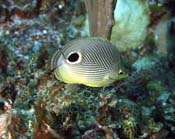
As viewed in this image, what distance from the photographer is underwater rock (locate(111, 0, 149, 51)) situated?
4.99 m

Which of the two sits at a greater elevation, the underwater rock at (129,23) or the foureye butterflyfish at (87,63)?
the underwater rock at (129,23)

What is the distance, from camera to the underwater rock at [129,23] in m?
4.99

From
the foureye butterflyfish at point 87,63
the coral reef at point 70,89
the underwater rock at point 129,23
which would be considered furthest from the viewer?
the underwater rock at point 129,23

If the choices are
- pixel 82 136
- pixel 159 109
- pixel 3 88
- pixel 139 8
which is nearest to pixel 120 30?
pixel 139 8

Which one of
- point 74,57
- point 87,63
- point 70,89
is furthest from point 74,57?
point 70,89

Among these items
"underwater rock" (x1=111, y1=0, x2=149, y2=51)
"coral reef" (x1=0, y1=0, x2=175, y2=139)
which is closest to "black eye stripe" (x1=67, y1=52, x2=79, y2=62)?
"coral reef" (x1=0, y1=0, x2=175, y2=139)

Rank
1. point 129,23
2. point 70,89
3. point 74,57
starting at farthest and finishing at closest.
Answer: point 129,23, point 70,89, point 74,57

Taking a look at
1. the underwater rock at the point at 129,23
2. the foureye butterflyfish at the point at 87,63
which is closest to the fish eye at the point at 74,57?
the foureye butterflyfish at the point at 87,63

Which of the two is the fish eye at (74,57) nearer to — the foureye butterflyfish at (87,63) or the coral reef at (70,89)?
the foureye butterflyfish at (87,63)

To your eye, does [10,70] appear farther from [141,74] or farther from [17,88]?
[141,74]

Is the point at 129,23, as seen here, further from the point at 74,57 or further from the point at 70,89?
the point at 74,57

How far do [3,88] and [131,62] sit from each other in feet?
6.46

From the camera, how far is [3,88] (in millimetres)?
3631

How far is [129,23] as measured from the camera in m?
5.02
